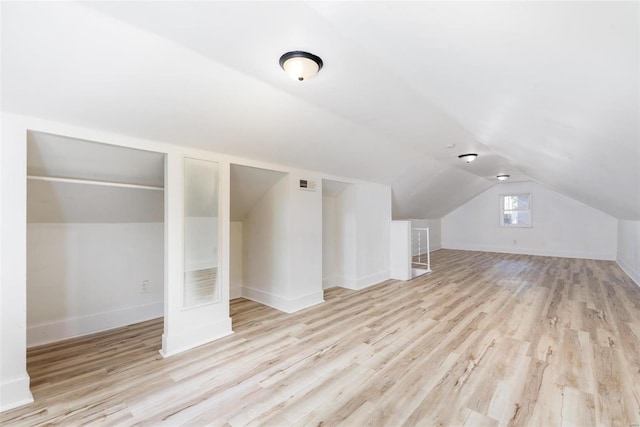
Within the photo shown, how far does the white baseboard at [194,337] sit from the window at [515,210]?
29.4 ft

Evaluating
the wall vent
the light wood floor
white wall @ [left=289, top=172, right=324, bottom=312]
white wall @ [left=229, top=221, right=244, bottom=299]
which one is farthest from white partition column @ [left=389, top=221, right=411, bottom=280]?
white wall @ [left=229, top=221, right=244, bottom=299]

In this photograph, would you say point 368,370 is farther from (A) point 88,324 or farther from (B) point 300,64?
(A) point 88,324

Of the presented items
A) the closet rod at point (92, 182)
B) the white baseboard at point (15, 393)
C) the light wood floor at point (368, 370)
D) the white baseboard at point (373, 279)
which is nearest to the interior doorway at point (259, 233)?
the light wood floor at point (368, 370)

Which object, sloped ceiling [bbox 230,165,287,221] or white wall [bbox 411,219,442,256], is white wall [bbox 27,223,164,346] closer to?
sloped ceiling [bbox 230,165,287,221]

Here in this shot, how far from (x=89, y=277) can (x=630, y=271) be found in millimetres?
8900

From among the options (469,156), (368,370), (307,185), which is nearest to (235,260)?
(307,185)

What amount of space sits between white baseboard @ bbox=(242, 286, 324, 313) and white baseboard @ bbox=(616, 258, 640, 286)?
5635 mm

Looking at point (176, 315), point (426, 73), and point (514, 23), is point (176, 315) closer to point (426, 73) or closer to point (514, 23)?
point (426, 73)

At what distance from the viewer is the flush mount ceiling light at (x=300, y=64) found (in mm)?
1699

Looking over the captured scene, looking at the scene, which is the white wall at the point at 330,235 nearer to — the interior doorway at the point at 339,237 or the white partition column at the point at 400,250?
the interior doorway at the point at 339,237

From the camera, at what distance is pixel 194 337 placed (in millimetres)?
2572

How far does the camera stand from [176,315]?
248 cm

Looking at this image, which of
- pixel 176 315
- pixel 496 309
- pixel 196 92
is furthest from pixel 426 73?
pixel 496 309

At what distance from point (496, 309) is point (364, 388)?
2550 millimetres
